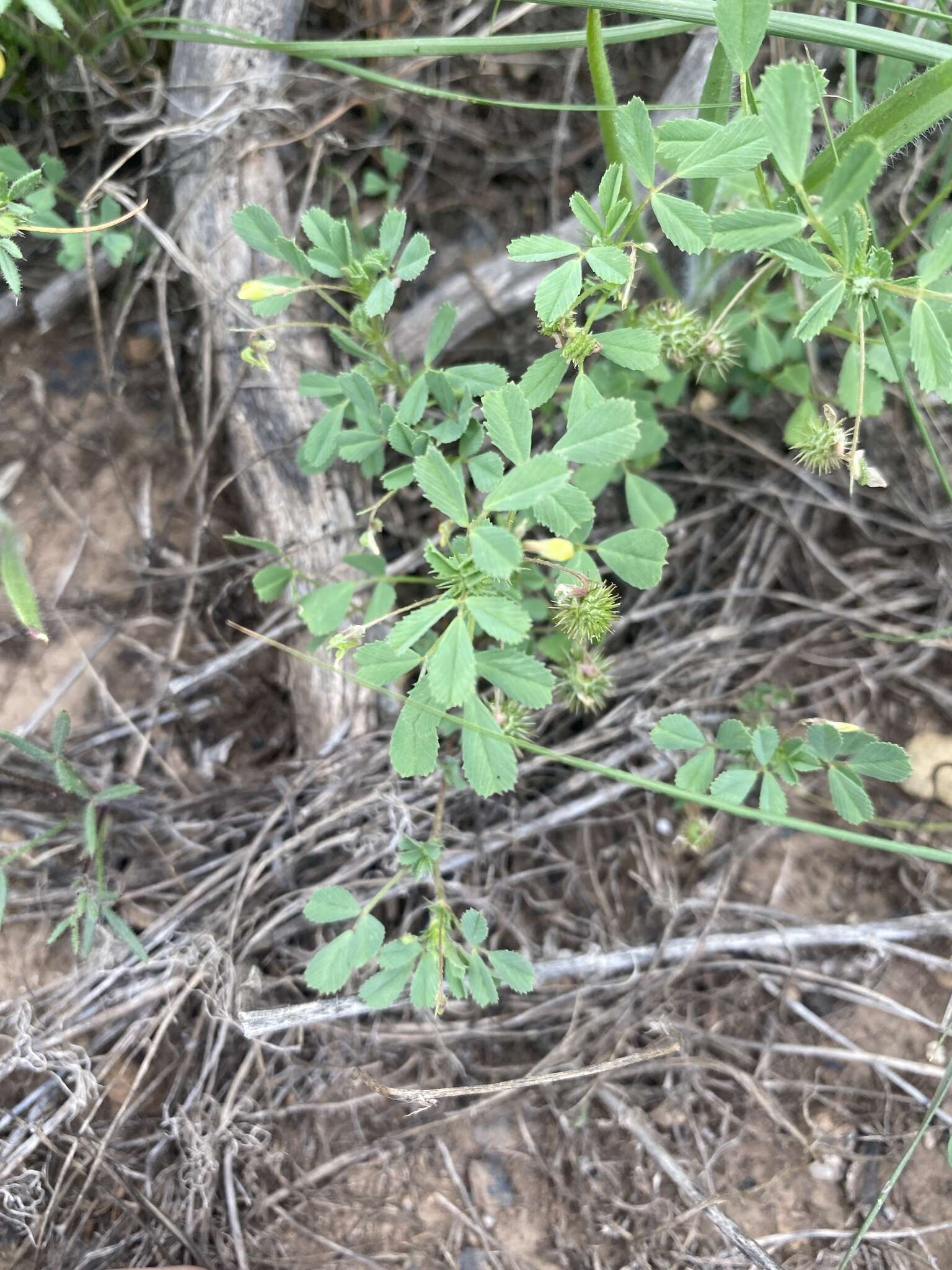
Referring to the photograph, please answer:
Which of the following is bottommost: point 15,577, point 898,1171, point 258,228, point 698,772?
point 898,1171

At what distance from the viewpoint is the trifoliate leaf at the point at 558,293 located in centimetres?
147

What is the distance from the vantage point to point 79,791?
6.59 ft

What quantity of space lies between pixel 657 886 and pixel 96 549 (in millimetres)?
1744

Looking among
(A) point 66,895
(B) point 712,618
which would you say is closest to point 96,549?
(A) point 66,895

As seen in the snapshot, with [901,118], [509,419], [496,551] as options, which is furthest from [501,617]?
[901,118]

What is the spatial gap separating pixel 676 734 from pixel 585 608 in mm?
461

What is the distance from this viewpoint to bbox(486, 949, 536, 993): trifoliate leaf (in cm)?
→ 175

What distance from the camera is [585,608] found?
157 centimetres

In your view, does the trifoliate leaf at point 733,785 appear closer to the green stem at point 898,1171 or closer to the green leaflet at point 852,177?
the green stem at point 898,1171

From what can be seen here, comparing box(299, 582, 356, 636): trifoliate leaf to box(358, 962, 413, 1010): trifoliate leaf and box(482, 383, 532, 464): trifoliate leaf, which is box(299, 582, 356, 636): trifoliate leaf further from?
box(358, 962, 413, 1010): trifoliate leaf

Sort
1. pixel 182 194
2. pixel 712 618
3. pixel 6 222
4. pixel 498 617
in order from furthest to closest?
pixel 712 618 < pixel 182 194 < pixel 6 222 < pixel 498 617

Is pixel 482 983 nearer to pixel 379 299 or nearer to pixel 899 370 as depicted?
pixel 379 299

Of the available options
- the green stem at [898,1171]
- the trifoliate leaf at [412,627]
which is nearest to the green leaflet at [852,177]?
the trifoliate leaf at [412,627]

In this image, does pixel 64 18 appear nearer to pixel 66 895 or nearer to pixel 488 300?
pixel 488 300
